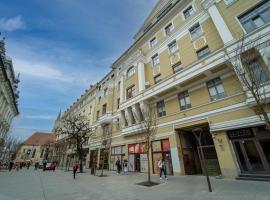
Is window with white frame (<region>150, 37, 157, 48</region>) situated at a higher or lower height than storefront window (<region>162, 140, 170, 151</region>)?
higher

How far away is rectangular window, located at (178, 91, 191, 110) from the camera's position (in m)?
15.7

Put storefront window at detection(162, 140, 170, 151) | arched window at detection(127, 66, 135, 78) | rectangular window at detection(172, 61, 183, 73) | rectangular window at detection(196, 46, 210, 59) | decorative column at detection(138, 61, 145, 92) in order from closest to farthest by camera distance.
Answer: rectangular window at detection(196, 46, 210, 59), storefront window at detection(162, 140, 170, 151), rectangular window at detection(172, 61, 183, 73), decorative column at detection(138, 61, 145, 92), arched window at detection(127, 66, 135, 78)

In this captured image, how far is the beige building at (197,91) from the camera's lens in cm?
1119

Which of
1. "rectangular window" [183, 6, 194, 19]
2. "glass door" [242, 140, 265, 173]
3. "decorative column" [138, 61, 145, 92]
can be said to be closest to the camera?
"glass door" [242, 140, 265, 173]

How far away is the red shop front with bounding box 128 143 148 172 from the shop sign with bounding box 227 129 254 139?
1029 centimetres

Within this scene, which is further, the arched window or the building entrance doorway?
the arched window

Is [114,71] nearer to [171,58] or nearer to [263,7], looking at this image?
[171,58]

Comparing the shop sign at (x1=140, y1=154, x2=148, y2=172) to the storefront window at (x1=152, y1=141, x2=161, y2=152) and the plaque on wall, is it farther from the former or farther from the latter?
the plaque on wall

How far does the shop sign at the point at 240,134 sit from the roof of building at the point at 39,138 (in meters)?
82.2

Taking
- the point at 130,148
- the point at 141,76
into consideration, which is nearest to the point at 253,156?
the point at 130,148

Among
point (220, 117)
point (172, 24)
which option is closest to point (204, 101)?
point (220, 117)

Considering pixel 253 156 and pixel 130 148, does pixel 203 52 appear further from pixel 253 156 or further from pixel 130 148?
pixel 130 148

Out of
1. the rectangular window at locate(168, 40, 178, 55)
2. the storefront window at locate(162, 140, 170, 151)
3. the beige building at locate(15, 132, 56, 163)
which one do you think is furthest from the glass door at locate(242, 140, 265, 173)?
the beige building at locate(15, 132, 56, 163)

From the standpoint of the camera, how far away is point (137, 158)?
20.2 metres
